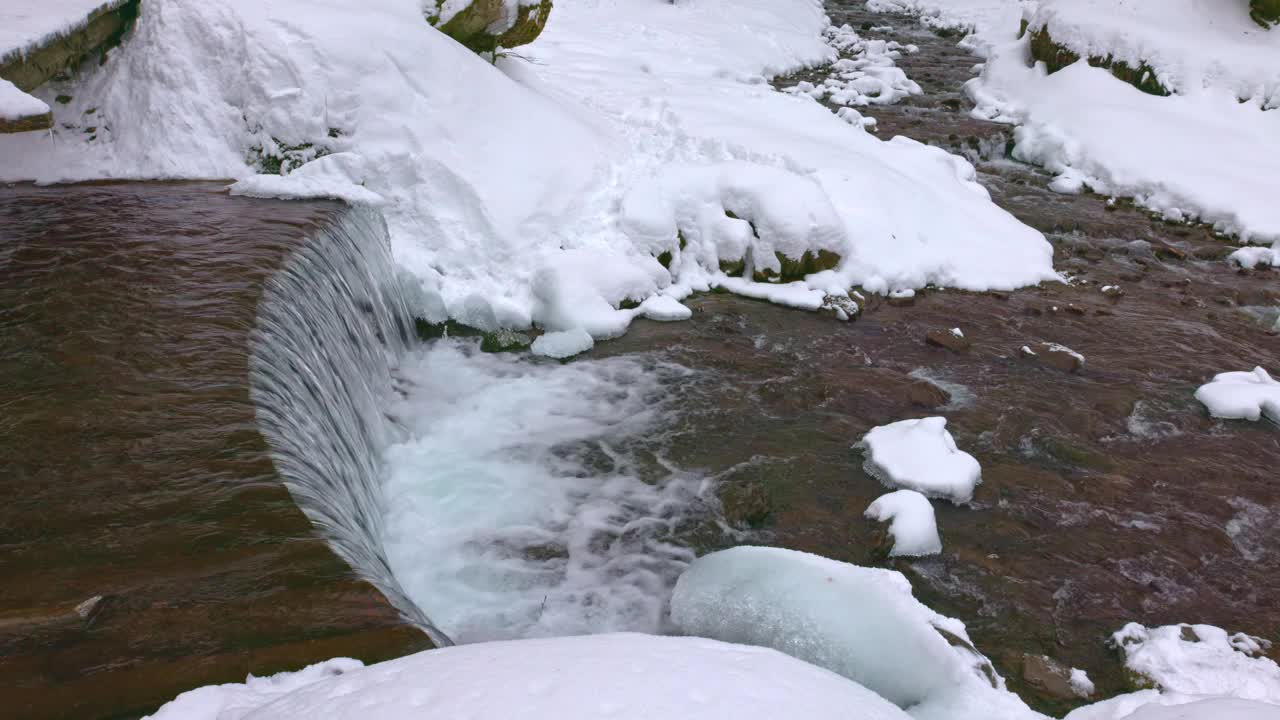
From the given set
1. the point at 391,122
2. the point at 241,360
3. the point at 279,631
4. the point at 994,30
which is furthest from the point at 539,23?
the point at 994,30

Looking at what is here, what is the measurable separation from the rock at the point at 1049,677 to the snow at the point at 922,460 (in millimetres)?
1235

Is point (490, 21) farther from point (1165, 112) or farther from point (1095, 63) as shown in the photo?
point (1095, 63)

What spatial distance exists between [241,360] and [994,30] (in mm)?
21667

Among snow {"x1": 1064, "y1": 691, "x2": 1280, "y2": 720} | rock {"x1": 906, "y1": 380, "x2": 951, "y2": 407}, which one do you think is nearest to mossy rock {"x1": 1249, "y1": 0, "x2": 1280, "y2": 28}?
rock {"x1": 906, "y1": 380, "x2": 951, "y2": 407}

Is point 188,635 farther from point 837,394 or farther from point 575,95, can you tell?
point 575,95

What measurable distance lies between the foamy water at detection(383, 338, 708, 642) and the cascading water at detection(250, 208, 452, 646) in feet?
0.88

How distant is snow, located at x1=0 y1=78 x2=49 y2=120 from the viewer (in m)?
4.58

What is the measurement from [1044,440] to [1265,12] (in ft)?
38.0

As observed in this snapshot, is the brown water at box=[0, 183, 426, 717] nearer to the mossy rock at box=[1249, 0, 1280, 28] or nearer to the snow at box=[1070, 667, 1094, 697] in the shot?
the snow at box=[1070, 667, 1094, 697]

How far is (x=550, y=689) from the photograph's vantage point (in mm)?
2141

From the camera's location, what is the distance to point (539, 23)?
888 centimetres

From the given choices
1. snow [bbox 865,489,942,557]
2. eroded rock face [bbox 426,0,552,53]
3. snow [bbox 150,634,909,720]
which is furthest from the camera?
eroded rock face [bbox 426,0,552,53]

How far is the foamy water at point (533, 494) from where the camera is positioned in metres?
4.16

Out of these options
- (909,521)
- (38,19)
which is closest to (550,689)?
(909,521)
